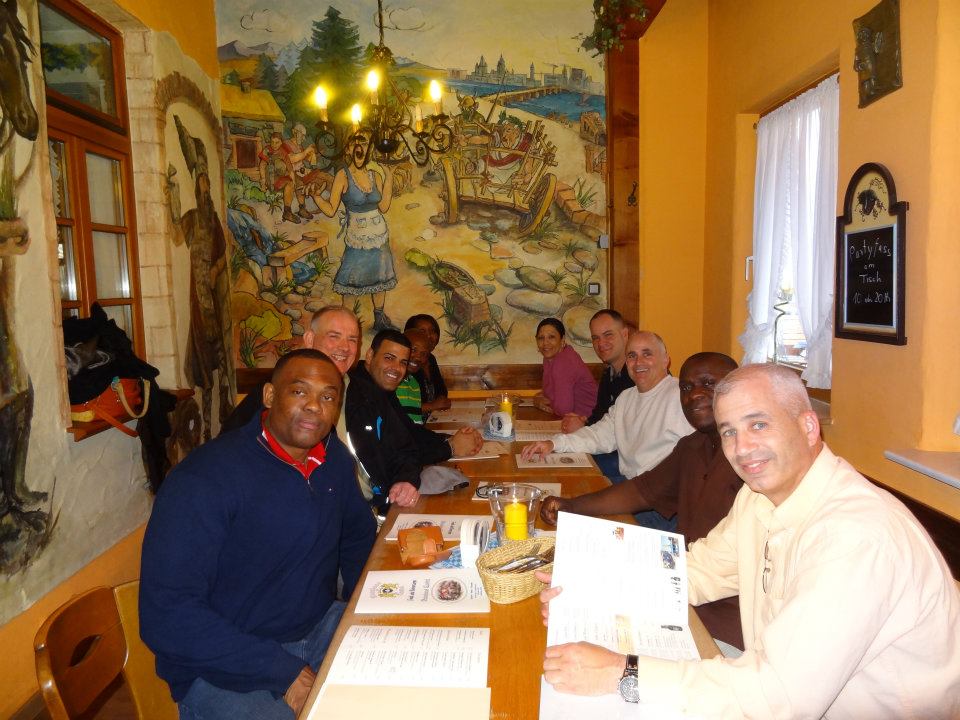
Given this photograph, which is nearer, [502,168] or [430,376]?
[430,376]

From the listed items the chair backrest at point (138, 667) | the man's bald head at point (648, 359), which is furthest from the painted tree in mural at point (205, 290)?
the chair backrest at point (138, 667)

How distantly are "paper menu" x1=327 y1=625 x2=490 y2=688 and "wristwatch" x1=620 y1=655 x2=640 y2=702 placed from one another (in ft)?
0.90

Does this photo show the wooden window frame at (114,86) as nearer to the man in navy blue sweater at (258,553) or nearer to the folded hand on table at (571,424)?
the man in navy blue sweater at (258,553)

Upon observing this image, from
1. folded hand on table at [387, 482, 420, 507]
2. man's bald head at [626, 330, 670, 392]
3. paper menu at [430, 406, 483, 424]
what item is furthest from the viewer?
paper menu at [430, 406, 483, 424]

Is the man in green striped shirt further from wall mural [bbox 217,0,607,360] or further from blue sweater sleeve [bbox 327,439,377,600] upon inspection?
blue sweater sleeve [bbox 327,439,377,600]

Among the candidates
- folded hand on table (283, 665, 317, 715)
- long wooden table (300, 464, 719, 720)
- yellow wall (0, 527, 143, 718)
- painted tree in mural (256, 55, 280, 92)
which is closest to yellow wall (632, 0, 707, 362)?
painted tree in mural (256, 55, 280, 92)

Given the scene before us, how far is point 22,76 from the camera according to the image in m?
2.68

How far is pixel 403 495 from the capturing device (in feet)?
8.18

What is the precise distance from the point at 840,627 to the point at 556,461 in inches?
80.3

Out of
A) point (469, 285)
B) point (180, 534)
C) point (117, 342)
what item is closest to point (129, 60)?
point (117, 342)

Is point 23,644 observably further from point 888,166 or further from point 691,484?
Result: point 888,166

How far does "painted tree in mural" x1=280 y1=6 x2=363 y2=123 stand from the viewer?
538cm

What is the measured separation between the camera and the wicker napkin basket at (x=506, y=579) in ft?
5.36

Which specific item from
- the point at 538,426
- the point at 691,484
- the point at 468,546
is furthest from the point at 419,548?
the point at 538,426
